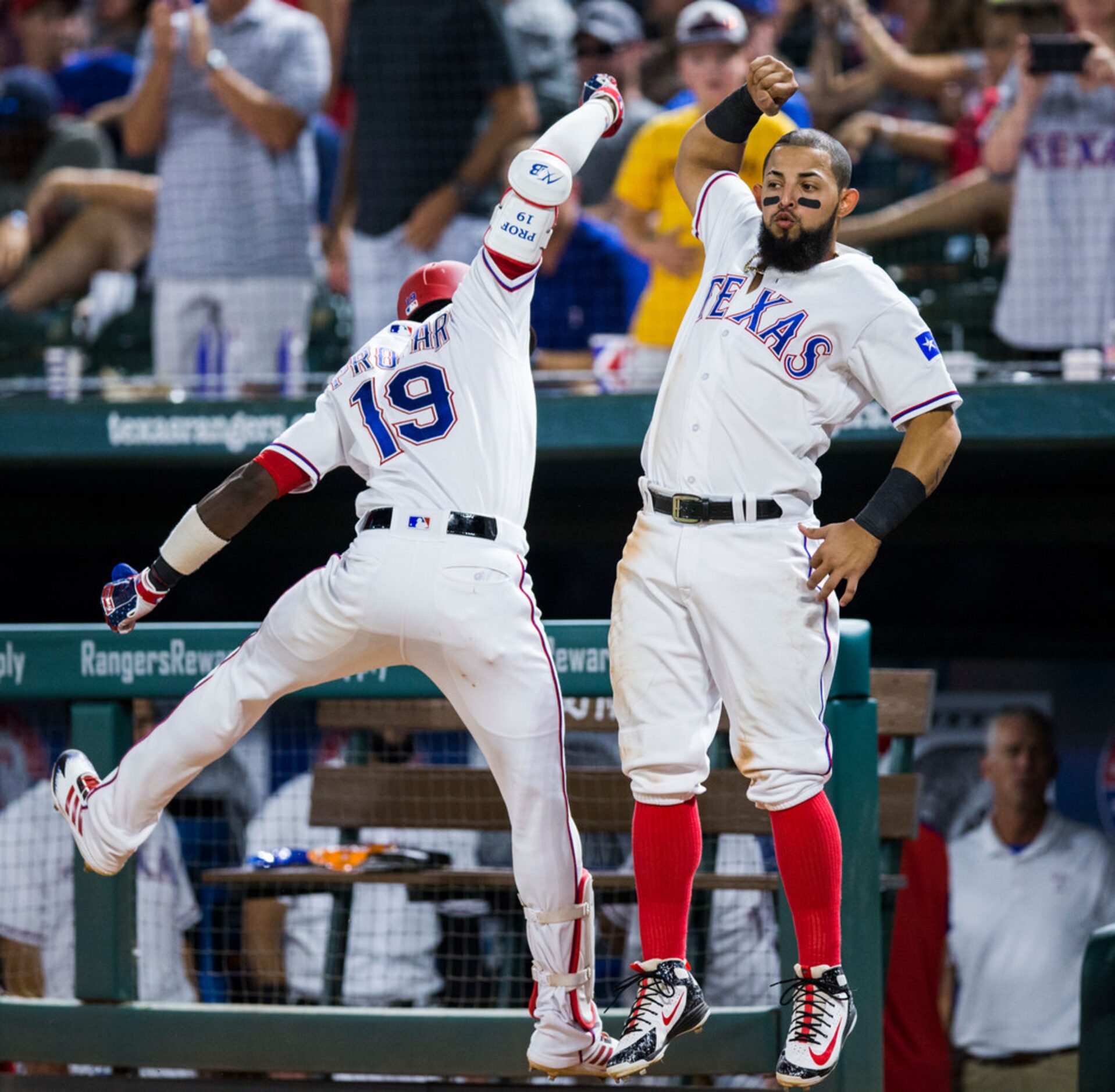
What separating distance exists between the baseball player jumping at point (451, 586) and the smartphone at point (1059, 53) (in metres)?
2.21

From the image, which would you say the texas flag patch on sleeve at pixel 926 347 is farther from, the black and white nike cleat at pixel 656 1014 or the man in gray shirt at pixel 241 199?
the man in gray shirt at pixel 241 199

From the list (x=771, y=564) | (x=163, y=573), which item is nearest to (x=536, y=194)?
(x=771, y=564)

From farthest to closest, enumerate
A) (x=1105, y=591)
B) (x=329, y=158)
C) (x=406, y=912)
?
1. (x=329, y=158)
2. (x=1105, y=591)
3. (x=406, y=912)

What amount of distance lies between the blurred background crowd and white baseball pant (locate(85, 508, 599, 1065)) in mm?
1785

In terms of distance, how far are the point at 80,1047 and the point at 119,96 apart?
511 centimetres

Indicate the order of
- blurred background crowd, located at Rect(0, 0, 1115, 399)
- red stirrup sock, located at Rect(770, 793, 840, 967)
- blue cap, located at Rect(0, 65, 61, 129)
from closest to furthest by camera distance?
red stirrup sock, located at Rect(770, 793, 840, 967), blurred background crowd, located at Rect(0, 0, 1115, 399), blue cap, located at Rect(0, 65, 61, 129)

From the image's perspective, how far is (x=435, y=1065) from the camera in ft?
12.3

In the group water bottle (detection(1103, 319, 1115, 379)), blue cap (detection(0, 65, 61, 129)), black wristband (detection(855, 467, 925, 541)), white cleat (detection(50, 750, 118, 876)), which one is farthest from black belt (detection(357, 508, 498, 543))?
blue cap (detection(0, 65, 61, 129))

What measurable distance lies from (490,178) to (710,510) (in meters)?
3.01

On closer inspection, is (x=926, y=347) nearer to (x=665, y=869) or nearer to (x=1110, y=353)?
(x=665, y=869)

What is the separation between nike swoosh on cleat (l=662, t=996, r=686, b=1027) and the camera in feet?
10.3

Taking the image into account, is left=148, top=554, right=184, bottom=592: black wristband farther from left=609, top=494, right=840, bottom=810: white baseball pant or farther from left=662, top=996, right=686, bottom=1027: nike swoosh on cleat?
left=662, top=996, right=686, bottom=1027: nike swoosh on cleat

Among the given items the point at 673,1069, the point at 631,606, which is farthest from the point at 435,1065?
the point at 631,606

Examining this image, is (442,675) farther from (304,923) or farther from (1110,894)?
(1110,894)
